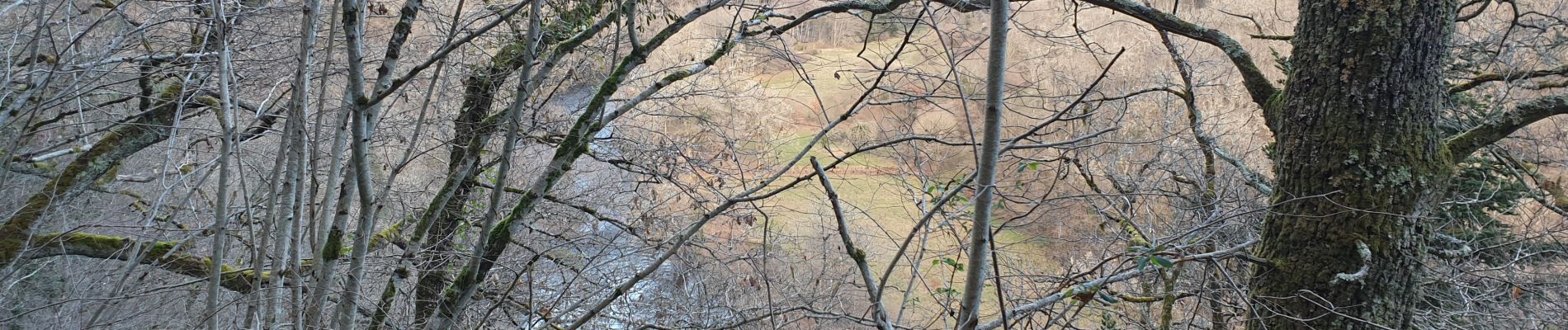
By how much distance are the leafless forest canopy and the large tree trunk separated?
0.01 meters

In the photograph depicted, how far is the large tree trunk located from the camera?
9.80ft

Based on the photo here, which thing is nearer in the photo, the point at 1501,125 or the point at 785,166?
the point at 1501,125

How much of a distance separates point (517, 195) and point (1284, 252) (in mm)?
5249

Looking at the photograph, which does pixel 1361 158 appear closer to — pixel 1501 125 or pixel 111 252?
pixel 1501 125

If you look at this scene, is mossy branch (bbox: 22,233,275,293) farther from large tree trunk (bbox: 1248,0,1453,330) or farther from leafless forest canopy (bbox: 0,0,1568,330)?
large tree trunk (bbox: 1248,0,1453,330)

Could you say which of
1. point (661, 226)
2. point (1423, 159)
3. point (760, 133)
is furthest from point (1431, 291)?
point (760, 133)

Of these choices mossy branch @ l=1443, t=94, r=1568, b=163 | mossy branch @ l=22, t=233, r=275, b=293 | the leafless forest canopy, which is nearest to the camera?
the leafless forest canopy

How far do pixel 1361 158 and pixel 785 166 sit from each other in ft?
8.34

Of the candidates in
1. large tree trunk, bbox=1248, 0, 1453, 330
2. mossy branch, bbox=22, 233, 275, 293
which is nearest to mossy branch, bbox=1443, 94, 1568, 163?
large tree trunk, bbox=1248, 0, 1453, 330

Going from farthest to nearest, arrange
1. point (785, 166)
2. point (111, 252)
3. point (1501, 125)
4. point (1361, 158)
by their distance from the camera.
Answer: point (111, 252) < point (785, 166) < point (1501, 125) < point (1361, 158)

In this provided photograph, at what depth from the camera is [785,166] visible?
4.56 m

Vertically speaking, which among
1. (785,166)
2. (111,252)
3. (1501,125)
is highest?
(1501,125)

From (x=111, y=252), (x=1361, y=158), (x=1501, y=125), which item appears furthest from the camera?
(x=111, y=252)

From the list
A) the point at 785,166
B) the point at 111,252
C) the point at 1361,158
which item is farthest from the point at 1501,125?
the point at 111,252
